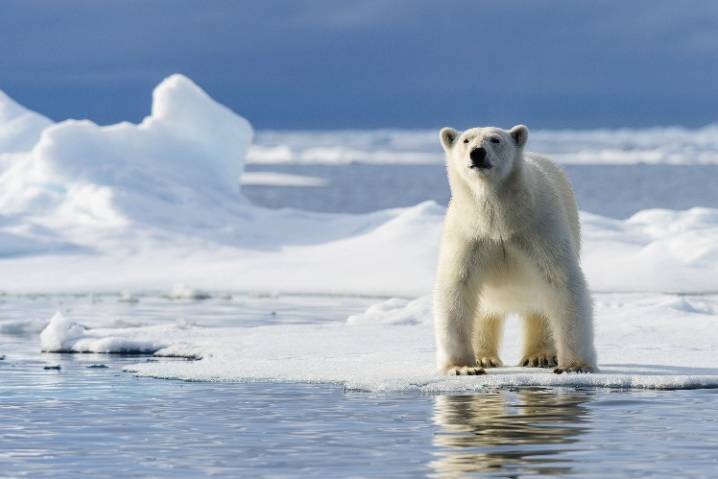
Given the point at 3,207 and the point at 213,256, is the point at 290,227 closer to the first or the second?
the point at 213,256

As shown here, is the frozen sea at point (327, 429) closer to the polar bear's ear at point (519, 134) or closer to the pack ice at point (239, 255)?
the pack ice at point (239, 255)

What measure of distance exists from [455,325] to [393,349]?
2.07 meters

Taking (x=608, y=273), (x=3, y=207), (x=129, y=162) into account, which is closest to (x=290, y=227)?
(x=129, y=162)

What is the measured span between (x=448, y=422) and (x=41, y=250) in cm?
1421

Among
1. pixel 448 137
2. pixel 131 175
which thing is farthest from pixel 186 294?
Result: pixel 448 137

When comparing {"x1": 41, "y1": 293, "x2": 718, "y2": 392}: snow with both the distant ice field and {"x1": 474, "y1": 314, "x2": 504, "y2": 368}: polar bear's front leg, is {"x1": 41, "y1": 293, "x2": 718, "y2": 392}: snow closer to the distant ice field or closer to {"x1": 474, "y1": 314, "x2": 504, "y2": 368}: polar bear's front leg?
{"x1": 474, "y1": 314, "x2": 504, "y2": 368}: polar bear's front leg

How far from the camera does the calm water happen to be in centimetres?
527

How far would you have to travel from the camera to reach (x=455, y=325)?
7.82 meters

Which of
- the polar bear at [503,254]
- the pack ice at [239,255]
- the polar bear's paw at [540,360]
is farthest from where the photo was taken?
the pack ice at [239,255]

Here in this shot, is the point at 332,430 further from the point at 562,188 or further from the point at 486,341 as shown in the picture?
the point at 562,188

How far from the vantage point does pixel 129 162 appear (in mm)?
22766

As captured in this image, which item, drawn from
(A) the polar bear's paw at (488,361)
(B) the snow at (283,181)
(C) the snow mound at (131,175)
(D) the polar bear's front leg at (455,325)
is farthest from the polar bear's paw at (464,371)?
(B) the snow at (283,181)

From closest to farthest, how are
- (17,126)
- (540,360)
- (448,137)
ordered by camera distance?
(448,137) < (540,360) < (17,126)

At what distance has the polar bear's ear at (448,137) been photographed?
8.00m
